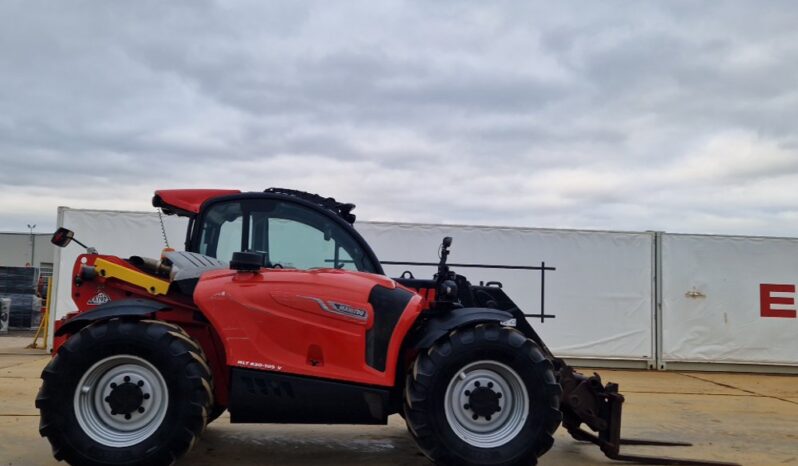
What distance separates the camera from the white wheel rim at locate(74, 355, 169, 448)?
481 cm

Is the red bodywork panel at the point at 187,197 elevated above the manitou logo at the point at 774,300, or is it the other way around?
the red bodywork panel at the point at 187,197

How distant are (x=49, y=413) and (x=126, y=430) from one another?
1.73 feet

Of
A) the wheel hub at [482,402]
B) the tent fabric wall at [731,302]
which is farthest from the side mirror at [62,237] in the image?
the tent fabric wall at [731,302]

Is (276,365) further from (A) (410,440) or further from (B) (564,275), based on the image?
(B) (564,275)

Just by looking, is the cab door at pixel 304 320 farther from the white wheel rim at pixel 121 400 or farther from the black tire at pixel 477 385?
the white wheel rim at pixel 121 400

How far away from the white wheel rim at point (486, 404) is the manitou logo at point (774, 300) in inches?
439

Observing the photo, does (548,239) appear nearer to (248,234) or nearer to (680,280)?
(680,280)

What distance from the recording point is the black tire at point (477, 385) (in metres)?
4.91

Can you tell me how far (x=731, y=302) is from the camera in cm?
1408

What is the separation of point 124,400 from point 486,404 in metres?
2.62

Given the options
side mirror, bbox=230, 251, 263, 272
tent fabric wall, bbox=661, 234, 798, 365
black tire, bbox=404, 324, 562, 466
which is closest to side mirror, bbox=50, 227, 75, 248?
side mirror, bbox=230, 251, 263, 272

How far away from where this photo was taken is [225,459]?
5.66 m

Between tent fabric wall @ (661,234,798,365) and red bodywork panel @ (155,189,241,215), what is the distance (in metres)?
11.0

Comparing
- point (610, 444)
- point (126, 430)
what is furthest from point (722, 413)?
point (126, 430)
